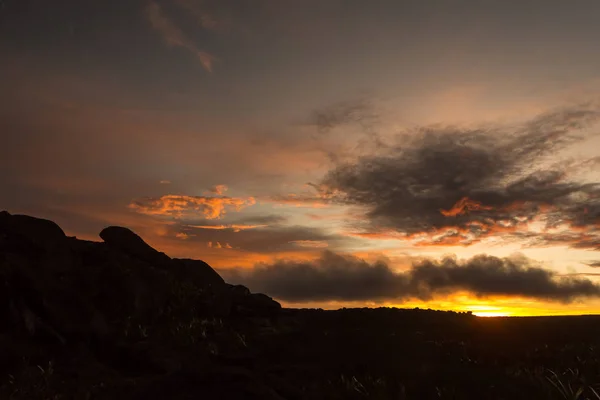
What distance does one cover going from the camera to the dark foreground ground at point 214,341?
14.5m

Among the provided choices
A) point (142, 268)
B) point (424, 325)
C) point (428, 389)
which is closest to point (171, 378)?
point (428, 389)

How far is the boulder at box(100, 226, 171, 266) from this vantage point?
1361 inches

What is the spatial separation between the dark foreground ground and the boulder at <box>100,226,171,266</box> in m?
0.10

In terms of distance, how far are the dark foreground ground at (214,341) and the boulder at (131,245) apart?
103mm

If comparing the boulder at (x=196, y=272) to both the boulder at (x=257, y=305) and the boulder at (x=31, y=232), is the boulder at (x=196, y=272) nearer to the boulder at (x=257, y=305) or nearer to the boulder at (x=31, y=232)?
the boulder at (x=257, y=305)

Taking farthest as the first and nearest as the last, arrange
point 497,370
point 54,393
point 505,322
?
point 505,322 < point 54,393 < point 497,370

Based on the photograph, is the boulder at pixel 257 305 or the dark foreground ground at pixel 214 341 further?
the boulder at pixel 257 305

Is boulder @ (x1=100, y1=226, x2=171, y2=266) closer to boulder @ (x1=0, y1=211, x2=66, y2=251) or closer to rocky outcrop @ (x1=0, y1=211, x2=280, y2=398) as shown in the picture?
rocky outcrop @ (x1=0, y1=211, x2=280, y2=398)

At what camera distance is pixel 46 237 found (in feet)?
91.2

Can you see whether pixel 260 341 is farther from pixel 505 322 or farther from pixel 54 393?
pixel 505 322

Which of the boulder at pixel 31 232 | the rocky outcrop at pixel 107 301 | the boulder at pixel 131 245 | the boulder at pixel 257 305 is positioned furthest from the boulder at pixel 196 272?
the boulder at pixel 31 232

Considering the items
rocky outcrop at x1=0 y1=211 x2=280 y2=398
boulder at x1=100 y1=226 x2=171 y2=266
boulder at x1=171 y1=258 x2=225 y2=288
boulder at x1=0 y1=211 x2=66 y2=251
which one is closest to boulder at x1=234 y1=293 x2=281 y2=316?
rocky outcrop at x1=0 y1=211 x2=280 y2=398

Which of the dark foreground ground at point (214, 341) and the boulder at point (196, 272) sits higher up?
the boulder at point (196, 272)

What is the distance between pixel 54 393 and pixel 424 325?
16737 mm
